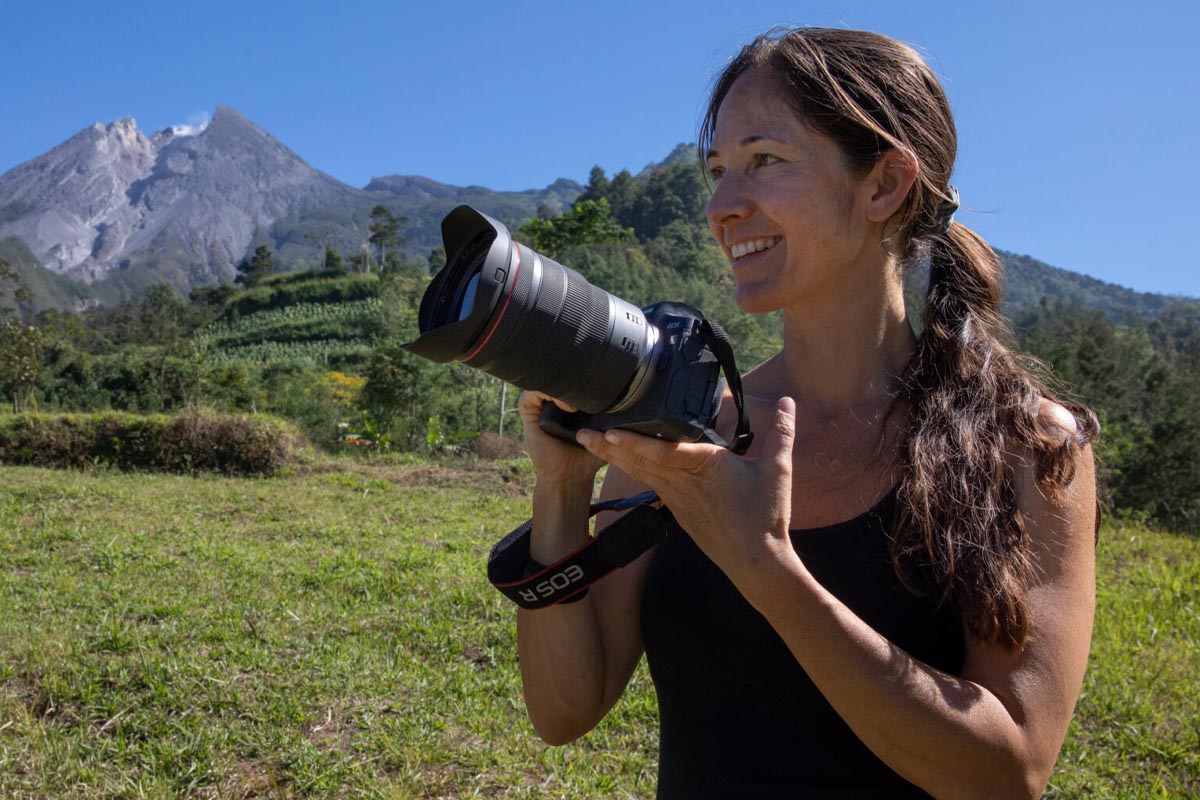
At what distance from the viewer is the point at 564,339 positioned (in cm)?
129

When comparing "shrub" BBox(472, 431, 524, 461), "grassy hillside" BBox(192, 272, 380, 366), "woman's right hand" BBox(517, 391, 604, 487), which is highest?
"grassy hillside" BBox(192, 272, 380, 366)

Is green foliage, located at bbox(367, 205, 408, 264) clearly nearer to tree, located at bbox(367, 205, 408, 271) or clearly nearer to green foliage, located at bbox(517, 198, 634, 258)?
tree, located at bbox(367, 205, 408, 271)

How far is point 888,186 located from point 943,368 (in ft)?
0.97

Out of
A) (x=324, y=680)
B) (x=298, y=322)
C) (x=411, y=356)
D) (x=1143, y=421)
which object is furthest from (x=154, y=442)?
(x=298, y=322)

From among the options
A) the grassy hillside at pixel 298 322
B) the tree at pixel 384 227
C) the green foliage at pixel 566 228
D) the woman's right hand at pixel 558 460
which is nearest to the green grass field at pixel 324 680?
the woman's right hand at pixel 558 460

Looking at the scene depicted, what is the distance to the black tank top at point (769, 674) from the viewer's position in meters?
1.20

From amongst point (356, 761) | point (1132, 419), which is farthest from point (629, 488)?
point (1132, 419)

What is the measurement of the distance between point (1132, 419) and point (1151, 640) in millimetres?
24234

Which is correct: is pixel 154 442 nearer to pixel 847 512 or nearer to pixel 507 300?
pixel 507 300

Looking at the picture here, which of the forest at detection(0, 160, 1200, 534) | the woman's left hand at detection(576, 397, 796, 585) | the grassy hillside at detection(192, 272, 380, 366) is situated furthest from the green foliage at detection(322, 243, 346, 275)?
the woman's left hand at detection(576, 397, 796, 585)

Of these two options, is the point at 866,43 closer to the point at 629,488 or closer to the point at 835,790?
the point at 629,488

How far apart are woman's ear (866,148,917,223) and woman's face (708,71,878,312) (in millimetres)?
20

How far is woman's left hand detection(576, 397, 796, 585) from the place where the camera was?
111cm

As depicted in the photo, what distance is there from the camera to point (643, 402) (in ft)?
4.24
